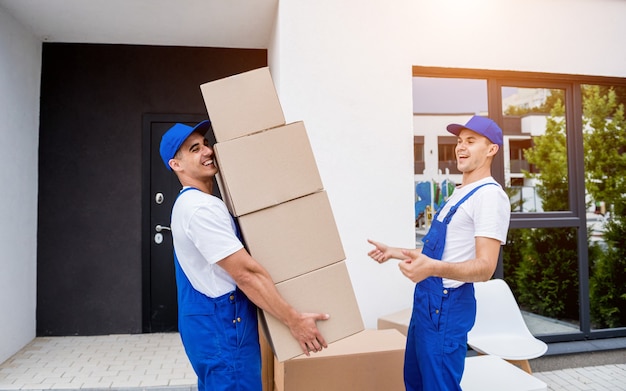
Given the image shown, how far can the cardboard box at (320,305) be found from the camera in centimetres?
148

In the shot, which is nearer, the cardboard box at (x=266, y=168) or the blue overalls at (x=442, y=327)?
the cardboard box at (x=266, y=168)

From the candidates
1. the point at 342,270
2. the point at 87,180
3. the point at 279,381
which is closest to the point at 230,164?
the point at 342,270

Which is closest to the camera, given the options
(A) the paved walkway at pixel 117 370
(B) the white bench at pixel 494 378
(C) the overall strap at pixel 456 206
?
(C) the overall strap at pixel 456 206

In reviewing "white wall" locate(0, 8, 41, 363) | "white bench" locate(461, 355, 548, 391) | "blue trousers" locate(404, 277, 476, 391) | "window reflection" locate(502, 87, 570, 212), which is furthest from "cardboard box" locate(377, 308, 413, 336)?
"white wall" locate(0, 8, 41, 363)

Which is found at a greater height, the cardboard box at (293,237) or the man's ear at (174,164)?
the man's ear at (174,164)

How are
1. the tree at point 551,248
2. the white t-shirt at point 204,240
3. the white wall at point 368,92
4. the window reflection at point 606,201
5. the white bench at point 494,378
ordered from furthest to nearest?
the window reflection at point 606,201 → the tree at point 551,248 → the white wall at point 368,92 → the white bench at point 494,378 → the white t-shirt at point 204,240

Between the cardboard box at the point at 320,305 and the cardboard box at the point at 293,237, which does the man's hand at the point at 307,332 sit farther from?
Answer: the cardboard box at the point at 293,237

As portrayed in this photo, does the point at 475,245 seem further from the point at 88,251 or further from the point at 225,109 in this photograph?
the point at 88,251

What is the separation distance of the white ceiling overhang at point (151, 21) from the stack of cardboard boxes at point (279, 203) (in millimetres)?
1757

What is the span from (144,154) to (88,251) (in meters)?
0.99

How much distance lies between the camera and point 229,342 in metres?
1.47

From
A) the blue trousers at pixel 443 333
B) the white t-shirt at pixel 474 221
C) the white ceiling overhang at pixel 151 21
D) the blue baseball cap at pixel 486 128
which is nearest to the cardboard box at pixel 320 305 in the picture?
the blue trousers at pixel 443 333

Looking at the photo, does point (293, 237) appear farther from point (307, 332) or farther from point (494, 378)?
point (494, 378)

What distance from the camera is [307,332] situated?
4.80 ft
